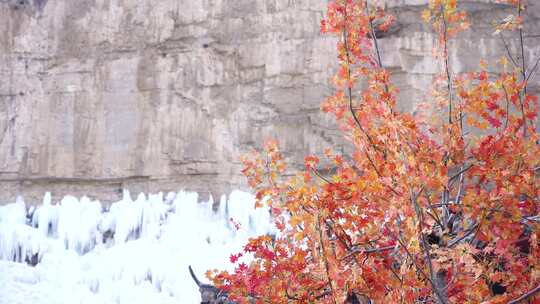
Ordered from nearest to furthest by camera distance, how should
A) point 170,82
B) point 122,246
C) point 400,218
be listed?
point 400,218, point 122,246, point 170,82

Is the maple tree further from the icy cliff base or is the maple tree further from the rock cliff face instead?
the rock cliff face

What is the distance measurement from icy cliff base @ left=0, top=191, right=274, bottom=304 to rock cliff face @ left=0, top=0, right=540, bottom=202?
0.44 m

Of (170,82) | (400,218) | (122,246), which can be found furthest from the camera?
(170,82)

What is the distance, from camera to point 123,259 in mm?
12219

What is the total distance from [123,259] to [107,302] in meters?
0.74

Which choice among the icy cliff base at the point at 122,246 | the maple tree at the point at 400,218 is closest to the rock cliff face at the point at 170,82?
the icy cliff base at the point at 122,246

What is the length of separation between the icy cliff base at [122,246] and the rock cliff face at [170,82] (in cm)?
44

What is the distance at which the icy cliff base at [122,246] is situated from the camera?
11961mm

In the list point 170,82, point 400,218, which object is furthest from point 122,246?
point 400,218

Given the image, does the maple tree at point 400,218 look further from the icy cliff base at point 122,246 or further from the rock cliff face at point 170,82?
the rock cliff face at point 170,82

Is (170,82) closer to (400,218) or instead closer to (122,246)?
(122,246)

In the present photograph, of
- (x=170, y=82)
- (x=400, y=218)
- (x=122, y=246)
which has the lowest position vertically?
(x=122, y=246)

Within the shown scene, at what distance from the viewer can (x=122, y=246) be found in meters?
12.3

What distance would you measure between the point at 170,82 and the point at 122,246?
3.00 metres
